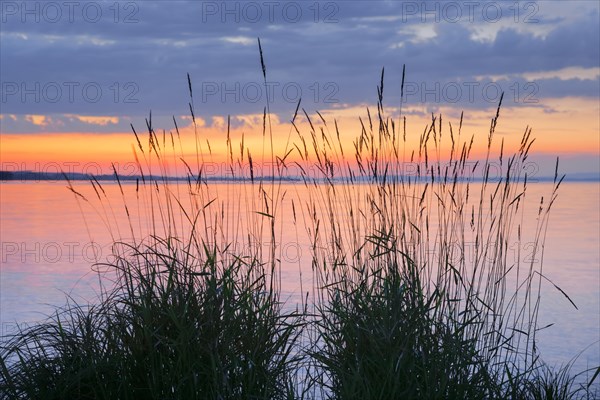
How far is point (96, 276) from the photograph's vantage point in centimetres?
744

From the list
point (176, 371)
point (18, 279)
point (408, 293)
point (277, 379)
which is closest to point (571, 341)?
point (408, 293)

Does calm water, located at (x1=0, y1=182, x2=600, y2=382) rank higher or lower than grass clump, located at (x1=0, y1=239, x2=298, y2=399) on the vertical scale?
lower

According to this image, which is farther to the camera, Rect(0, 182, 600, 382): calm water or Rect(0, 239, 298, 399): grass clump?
Rect(0, 182, 600, 382): calm water

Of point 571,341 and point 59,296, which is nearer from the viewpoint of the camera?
point 571,341

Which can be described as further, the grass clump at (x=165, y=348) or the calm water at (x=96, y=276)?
the calm water at (x=96, y=276)

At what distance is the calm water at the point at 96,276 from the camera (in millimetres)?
5477

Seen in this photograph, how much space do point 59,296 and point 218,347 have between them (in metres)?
4.15

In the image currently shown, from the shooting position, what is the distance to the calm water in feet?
18.0

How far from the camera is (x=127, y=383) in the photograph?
2814 mm

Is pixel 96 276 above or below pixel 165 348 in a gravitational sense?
below

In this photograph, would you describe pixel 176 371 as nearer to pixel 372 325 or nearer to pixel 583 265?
pixel 372 325

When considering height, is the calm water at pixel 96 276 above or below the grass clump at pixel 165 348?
below

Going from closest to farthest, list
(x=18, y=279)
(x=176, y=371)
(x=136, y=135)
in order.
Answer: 1. (x=176, y=371)
2. (x=136, y=135)
3. (x=18, y=279)

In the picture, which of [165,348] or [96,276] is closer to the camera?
[165,348]
